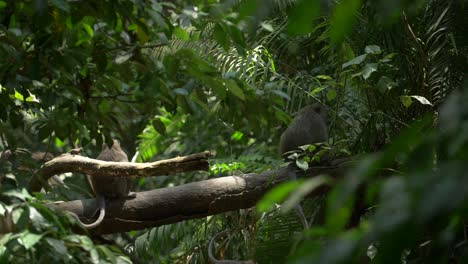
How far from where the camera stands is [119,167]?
5.24 m

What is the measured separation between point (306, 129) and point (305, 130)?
0.05 ft

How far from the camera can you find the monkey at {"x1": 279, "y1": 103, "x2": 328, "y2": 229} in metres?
7.64

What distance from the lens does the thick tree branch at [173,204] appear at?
220 inches

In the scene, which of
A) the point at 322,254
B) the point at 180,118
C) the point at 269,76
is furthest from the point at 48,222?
the point at 180,118

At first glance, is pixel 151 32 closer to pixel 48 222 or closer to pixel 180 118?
pixel 48 222

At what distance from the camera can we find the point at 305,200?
22.8 ft

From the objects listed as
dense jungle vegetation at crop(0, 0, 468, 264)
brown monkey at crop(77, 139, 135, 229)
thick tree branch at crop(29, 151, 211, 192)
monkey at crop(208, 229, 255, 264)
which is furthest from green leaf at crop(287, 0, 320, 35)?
monkey at crop(208, 229, 255, 264)

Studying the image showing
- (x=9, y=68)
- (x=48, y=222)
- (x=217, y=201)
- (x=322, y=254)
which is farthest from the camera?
(x=217, y=201)

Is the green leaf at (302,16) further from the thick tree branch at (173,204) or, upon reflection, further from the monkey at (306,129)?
the monkey at (306,129)

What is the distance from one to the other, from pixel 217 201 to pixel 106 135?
50.1 inches

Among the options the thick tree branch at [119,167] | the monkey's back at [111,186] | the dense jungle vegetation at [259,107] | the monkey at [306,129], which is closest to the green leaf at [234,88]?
the dense jungle vegetation at [259,107]

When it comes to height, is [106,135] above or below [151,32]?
below

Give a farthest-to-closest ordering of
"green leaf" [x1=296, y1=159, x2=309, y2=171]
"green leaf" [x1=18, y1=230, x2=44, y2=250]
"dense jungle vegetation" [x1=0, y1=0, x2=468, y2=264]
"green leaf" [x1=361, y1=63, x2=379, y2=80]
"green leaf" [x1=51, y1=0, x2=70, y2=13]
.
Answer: "green leaf" [x1=296, y1=159, x2=309, y2=171]
"green leaf" [x1=361, y1=63, x2=379, y2=80]
"green leaf" [x1=51, y1=0, x2=70, y2=13]
"green leaf" [x1=18, y1=230, x2=44, y2=250]
"dense jungle vegetation" [x1=0, y1=0, x2=468, y2=264]

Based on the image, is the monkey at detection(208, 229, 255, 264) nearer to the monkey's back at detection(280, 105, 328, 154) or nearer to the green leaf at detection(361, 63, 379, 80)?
the monkey's back at detection(280, 105, 328, 154)
